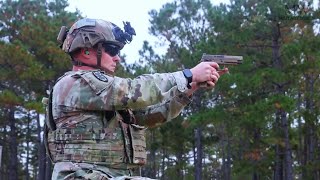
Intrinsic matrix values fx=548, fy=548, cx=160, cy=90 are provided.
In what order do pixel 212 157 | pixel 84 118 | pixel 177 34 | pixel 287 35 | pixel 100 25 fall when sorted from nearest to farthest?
pixel 84 118 → pixel 100 25 → pixel 287 35 → pixel 177 34 → pixel 212 157

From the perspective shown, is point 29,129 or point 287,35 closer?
point 287,35

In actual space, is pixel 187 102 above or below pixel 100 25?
below

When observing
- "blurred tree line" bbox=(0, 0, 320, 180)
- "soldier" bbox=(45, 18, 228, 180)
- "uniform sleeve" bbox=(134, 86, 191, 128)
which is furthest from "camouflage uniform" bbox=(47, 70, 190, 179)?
"blurred tree line" bbox=(0, 0, 320, 180)

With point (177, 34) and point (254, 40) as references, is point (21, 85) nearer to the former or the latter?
point (177, 34)

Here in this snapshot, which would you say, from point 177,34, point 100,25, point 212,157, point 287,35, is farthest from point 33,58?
point 212,157

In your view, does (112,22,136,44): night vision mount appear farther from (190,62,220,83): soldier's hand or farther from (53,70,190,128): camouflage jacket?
(190,62,220,83): soldier's hand

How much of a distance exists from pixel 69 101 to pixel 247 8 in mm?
19317

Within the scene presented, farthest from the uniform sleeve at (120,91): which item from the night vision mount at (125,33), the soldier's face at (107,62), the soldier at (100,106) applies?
the night vision mount at (125,33)

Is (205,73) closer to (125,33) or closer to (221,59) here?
(221,59)

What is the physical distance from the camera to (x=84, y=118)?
2.63 m

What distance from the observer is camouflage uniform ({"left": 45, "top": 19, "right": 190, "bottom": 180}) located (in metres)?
2.56

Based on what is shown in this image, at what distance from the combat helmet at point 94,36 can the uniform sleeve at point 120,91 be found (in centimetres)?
22

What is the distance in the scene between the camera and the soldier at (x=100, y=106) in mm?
2566

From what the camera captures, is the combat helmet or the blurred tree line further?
the blurred tree line
